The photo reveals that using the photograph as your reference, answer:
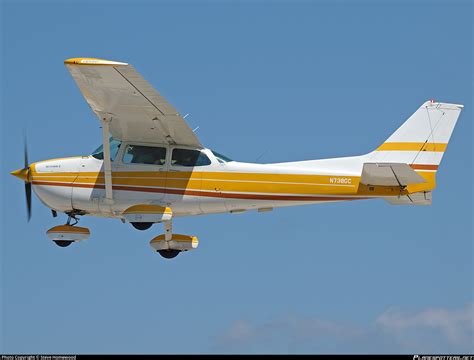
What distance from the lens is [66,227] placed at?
24688 millimetres

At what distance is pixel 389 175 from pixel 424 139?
4.45ft

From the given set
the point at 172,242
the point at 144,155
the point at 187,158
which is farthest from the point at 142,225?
the point at 187,158

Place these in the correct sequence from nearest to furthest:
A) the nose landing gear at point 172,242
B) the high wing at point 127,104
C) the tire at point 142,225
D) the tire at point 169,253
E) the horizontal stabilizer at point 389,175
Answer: the high wing at point 127,104, the horizontal stabilizer at point 389,175, the tire at point 142,225, the nose landing gear at point 172,242, the tire at point 169,253

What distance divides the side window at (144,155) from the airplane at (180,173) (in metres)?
0.02

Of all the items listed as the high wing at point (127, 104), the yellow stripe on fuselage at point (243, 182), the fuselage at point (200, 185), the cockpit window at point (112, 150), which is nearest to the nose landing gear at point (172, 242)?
the fuselage at point (200, 185)

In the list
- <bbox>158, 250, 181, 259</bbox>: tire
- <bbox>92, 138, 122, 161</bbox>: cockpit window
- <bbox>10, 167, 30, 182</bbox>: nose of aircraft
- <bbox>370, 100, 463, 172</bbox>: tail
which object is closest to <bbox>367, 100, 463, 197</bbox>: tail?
<bbox>370, 100, 463, 172</bbox>: tail

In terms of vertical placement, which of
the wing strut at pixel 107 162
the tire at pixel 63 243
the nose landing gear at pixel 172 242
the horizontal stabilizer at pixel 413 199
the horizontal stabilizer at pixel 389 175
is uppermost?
the wing strut at pixel 107 162

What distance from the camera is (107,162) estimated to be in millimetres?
24391

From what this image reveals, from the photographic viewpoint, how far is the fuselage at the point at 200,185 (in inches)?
928

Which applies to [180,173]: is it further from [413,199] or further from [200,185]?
[413,199]

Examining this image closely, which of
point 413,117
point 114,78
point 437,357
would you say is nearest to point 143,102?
point 114,78

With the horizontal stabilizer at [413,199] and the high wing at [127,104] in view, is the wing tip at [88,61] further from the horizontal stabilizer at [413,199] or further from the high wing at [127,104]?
the horizontal stabilizer at [413,199]

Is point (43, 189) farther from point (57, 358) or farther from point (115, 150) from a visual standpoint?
point (57, 358)

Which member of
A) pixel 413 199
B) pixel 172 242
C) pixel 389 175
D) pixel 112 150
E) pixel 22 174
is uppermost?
pixel 112 150
